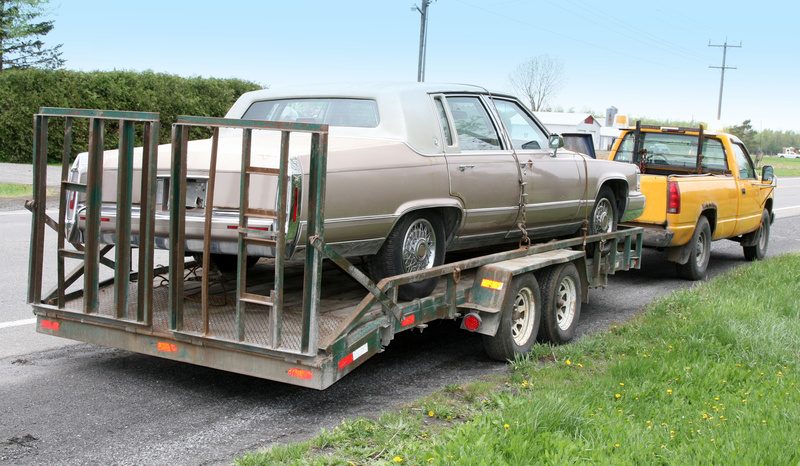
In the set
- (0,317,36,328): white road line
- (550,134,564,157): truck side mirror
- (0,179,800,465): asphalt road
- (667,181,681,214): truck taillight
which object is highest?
(550,134,564,157): truck side mirror

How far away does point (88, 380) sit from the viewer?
5.15 m

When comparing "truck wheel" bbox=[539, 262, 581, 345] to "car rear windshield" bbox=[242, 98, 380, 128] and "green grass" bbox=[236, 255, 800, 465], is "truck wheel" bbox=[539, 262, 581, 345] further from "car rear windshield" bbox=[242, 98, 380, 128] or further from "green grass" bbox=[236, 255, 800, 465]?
"car rear windshield" bbox=[242, 98, 380, 128]

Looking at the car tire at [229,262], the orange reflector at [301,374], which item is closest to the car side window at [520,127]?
the car tire at [229,262]

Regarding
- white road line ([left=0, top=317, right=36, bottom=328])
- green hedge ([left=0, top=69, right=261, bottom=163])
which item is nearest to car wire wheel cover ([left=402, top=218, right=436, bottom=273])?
white road line ([left=0, top=317, right=36, bottom=328])

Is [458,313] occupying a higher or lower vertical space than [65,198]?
lower

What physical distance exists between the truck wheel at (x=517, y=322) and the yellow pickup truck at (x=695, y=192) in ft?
12.4

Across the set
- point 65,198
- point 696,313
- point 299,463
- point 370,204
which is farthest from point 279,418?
point 696,313

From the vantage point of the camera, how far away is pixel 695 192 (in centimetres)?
962

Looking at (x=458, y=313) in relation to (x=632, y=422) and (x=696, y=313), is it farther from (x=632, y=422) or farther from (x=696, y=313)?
(x=696, y=313)

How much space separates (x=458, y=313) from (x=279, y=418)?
1.68 metres

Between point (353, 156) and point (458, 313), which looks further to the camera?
point (458, 313)

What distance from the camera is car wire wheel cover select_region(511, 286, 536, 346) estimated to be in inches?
240

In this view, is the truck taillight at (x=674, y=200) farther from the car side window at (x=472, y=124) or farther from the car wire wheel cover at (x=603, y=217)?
the car side window at (x=472, y=124)

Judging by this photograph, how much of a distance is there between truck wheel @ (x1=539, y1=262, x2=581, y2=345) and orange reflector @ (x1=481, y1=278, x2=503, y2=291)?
2.61 feet
